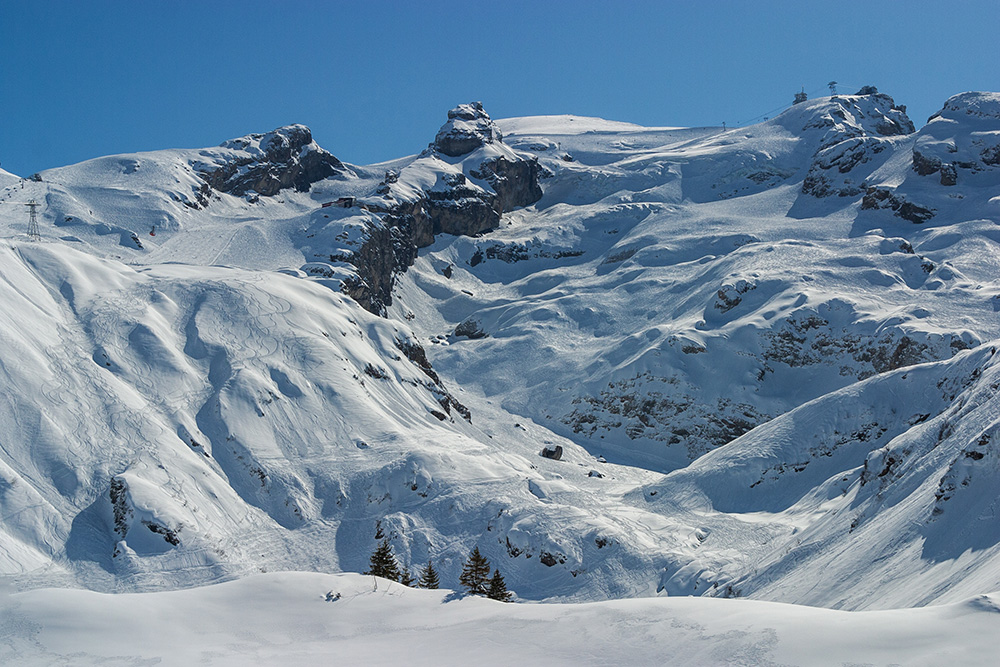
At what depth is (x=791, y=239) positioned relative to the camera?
114 metres

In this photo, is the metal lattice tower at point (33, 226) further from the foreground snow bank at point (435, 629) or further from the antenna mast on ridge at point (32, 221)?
the foreground snow bank at point (435, 629)

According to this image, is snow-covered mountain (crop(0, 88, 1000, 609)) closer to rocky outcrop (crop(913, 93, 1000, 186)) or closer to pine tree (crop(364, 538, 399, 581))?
rocky outcrop (crop(913, 93, 1000, 186))

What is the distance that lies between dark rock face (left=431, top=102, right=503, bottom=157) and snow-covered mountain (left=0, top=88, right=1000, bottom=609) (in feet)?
3.18

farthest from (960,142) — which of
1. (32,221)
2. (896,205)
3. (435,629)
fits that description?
(435,629)

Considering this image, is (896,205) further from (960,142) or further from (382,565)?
(382,565)

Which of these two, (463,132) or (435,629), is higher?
(463,132)

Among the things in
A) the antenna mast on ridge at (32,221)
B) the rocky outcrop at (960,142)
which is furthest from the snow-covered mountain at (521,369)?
the antenna mast on ridge at (32,221)

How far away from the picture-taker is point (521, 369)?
10000 centimetres

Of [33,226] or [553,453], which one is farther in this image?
[33,226]

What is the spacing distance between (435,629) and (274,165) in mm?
135543

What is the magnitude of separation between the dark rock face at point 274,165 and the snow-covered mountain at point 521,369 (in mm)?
595

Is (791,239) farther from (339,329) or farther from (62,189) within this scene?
(62,189)

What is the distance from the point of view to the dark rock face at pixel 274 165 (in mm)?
136875

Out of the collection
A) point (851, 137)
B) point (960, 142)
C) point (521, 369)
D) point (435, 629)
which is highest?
point (851, 137)
